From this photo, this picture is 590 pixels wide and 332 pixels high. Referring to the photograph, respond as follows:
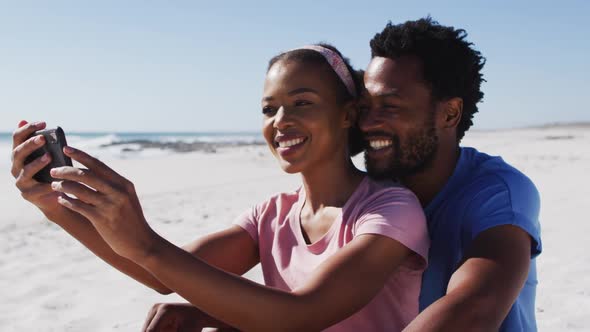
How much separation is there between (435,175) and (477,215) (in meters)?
0.48

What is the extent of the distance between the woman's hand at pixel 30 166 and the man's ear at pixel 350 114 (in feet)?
3.76

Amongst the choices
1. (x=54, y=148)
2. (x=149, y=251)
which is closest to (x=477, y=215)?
(x=149, y=251)

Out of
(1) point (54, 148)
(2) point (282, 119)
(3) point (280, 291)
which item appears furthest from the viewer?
(2) point (282, 119)

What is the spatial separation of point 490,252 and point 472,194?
325 mm

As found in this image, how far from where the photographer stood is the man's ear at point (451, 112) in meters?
2.47

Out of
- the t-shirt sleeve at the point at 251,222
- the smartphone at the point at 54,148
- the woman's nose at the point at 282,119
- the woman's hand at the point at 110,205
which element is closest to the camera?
the woman's hand at the point at 110,205

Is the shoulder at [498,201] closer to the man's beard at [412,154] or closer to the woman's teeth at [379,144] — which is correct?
the man's beard at [412,154]

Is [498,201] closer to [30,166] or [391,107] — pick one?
[391,107]

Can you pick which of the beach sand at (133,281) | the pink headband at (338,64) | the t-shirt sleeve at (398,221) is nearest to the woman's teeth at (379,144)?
the pink headband at (338,64)

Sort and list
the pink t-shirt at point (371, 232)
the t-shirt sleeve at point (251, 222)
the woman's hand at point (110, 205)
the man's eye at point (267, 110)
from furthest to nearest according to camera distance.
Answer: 1. the t-shirt sleeve at point (251, 222)
2. the man's eye at point (267, 110)
3. the pink t-shirt at point (371, 232)
4. the woman's hand at point (110, 205)

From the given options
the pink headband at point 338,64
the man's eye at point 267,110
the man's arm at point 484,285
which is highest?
the pink headband at point 338,64

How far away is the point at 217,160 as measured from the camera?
20.1 metres

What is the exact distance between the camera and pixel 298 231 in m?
2.28

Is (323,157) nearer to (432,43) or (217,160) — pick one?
(432,43)
